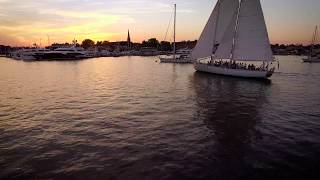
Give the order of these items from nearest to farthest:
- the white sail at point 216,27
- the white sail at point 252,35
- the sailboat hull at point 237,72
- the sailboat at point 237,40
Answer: the white sail at point 252,35 < the sailboat at point 237,40 < the sailboat hull at point 237,72 < the white sail at point 216,27

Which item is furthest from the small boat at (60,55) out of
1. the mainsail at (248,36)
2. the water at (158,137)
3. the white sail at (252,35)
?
the water at (158,137)

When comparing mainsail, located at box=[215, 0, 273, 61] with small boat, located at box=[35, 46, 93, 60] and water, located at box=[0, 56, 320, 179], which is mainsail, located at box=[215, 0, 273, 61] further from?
small boat, located at box=[35, 46, 93, 60]

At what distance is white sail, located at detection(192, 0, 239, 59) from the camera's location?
6197 cm

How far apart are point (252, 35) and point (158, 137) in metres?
41.4

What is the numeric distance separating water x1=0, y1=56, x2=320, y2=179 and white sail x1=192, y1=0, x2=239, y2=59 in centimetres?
2821

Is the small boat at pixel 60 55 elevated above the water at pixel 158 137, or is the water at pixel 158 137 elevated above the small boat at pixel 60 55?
the small boat at pixel 60 55

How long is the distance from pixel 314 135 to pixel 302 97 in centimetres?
1896

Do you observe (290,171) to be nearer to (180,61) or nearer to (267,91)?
(267,91)

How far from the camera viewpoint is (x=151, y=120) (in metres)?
25.7

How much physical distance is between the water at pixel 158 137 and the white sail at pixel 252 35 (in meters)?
20.2

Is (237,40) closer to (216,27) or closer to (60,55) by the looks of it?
(216,27)

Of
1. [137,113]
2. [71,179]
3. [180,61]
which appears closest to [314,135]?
[137,113]

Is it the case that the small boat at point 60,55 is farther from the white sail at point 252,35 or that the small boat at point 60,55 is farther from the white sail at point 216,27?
the white sail at point 252,35

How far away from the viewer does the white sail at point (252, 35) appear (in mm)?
55438
